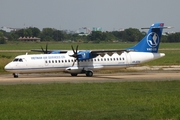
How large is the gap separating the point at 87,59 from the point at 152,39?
676cm

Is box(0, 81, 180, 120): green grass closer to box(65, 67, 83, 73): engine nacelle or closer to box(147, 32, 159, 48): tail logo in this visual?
box(65, 67, 83, 73): engine nacelle

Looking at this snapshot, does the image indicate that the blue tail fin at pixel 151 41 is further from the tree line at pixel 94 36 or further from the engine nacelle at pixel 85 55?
the tree line at pixel 94 36

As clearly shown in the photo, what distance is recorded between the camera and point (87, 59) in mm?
40719

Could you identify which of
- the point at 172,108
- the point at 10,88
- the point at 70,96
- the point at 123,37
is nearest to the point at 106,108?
the point at 172,108

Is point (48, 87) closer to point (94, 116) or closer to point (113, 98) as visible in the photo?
point (113, 98)

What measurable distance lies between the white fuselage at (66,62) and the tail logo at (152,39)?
3.15 ft

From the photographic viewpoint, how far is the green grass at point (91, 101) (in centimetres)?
1794

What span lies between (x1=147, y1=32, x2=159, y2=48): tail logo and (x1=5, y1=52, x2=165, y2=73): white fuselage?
959mm

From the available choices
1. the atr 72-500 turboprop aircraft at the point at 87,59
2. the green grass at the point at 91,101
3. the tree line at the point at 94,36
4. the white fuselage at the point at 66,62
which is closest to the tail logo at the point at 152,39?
the atr 72-500 turboprop aircraft at the point at 87,59

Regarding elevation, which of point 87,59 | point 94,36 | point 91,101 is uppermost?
point 94,36

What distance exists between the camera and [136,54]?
42.0 m

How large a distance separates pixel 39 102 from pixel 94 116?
4.84 meters

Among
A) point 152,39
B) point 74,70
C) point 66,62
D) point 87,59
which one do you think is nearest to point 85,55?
point 87,59

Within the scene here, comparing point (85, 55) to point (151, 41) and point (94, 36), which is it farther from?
point (94, 36)
